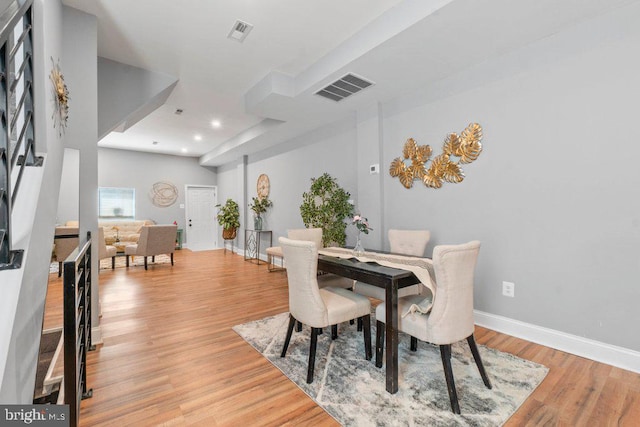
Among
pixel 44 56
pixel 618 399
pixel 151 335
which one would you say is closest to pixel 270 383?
pixel 151 335

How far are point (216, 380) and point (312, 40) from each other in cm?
303

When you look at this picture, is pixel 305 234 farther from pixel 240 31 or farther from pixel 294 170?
pixel 294 170

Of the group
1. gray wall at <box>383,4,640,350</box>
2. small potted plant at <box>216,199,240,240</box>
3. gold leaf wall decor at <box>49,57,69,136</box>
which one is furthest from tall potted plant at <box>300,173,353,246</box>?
small potted plant at <box>216,199,240,240</box>

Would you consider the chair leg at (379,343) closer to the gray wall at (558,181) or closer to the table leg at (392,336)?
the table leg at (392,336)

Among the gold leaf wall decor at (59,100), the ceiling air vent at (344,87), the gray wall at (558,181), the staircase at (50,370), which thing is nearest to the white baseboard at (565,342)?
the gray wall at (558,181)

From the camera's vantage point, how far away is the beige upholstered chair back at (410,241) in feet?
10.0

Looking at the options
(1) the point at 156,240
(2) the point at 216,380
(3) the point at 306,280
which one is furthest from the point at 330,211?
(1) the point at 156,240

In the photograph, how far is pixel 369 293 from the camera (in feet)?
9.97

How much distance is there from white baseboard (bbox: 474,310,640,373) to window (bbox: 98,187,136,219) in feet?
27.3

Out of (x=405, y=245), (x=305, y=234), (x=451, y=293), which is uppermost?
(x=305, y=234)

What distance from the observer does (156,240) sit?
5.82 metres

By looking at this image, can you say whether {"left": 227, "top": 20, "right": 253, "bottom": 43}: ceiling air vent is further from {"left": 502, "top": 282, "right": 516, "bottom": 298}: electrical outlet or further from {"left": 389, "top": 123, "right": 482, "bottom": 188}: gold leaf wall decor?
{"left": 502, "top": 282, "right": 516, "bottom": 298}: electrical outlet

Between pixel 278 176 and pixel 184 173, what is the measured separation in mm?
4026

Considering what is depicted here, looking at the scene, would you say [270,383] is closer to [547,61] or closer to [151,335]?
[151,335]
